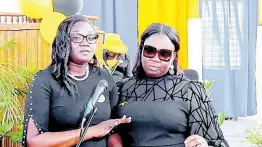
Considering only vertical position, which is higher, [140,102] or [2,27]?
[2,27]

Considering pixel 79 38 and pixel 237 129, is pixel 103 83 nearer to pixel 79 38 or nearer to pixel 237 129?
pixel 79 38

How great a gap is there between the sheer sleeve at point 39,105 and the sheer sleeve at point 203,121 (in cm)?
53

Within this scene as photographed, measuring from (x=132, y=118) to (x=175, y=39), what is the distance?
343 millimetres

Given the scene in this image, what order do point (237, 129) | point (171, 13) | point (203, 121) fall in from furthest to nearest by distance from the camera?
point (171, 13) → point (237, 129) → point (203, 121)

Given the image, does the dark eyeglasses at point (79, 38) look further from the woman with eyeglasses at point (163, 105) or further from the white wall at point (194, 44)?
the white wall at point (194, 44)

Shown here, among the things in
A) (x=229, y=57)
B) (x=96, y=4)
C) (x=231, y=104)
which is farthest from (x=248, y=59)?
(x=96, y=4)

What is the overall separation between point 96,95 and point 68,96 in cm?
10

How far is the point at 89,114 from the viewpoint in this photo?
1467mm

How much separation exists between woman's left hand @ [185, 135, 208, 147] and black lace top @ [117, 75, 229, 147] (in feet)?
0.10

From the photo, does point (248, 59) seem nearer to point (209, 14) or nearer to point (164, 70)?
point (209, 14)

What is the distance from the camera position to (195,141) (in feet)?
5.05

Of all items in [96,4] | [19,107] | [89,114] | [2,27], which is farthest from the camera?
[96,4]

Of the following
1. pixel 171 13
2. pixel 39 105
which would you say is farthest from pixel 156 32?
pixel 171 13

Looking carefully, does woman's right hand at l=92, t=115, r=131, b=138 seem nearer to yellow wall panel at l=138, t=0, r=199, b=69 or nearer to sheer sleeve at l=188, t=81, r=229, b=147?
sheer sleeve at l=188, t=81, r=229, b=147
